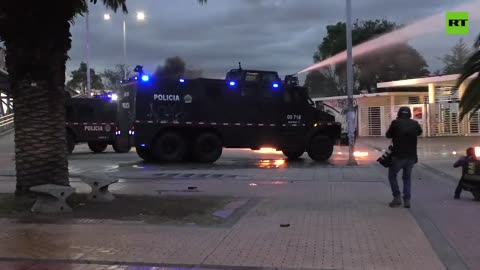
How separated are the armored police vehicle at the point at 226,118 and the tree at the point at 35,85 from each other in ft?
32.0

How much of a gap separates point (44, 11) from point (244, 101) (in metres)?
11.9

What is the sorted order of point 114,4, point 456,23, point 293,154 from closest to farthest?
point 114,4, point 456,23, point 293,154

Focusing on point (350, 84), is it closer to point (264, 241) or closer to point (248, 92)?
point (248, 92)

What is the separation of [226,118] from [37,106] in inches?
455

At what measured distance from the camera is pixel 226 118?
69.6 feet

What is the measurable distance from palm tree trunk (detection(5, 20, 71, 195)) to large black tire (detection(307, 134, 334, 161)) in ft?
42.6

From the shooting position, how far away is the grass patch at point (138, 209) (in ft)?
29.9

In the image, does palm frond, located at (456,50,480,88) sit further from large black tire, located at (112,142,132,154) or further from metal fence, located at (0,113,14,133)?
metal fence, located at (0,113,14,133)

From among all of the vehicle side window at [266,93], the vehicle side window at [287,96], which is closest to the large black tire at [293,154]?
the vehicle side window at [287,96]

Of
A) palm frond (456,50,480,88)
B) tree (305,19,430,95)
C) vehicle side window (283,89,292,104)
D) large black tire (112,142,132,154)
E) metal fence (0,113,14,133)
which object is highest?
tree (305,19,430,95)

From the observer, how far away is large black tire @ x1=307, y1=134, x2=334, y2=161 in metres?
22.0

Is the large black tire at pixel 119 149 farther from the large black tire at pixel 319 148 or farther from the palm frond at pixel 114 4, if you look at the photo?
the palm frond at pixel 114 4

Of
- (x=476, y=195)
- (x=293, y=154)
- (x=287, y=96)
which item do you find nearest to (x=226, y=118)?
(x=287, y=96)

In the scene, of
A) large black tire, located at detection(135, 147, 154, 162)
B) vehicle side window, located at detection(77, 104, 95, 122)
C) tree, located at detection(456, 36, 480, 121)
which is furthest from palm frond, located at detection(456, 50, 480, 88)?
vehicle side window, located at detection(77, 104, 95, 122)
